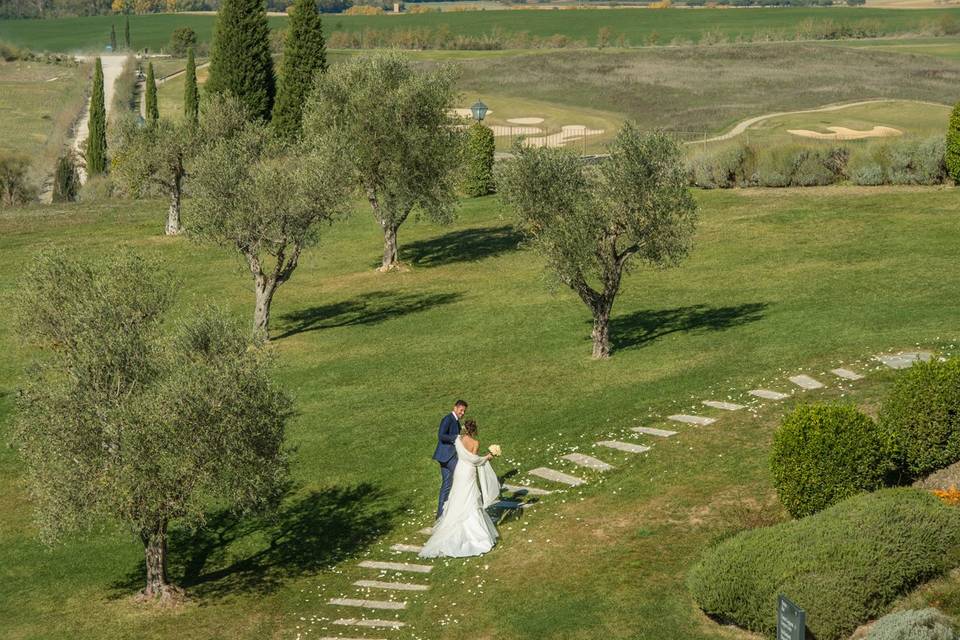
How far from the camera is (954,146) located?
54.3m

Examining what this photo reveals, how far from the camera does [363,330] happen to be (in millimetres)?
45562

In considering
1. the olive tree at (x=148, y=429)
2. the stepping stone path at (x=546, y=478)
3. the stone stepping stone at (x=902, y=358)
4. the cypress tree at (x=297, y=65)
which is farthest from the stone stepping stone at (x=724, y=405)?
the cypress tree at (x=297, y=65)

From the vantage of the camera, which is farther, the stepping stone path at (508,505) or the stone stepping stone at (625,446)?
the stone stepping stone at (625,446)

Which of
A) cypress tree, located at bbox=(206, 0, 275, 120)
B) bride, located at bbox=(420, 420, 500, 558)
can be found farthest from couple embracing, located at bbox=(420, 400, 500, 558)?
cypress tree, located at bbox=(206, 0, 275, 120)

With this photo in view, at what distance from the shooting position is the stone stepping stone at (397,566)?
83.1 feet

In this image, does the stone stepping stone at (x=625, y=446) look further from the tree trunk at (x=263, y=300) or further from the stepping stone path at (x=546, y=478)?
the tree trunk at (x=263, y=300)

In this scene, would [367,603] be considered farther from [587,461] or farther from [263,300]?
[263,300]

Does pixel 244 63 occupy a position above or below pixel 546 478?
above

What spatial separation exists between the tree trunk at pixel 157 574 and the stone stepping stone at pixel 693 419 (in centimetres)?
1226

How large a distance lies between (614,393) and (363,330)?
43.0 ft

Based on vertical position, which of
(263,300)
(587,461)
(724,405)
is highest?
(724,405)

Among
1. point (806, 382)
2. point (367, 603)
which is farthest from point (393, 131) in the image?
point (367, 603)

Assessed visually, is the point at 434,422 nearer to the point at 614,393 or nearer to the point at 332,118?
the point at 614,393

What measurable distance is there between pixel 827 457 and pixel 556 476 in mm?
7198
